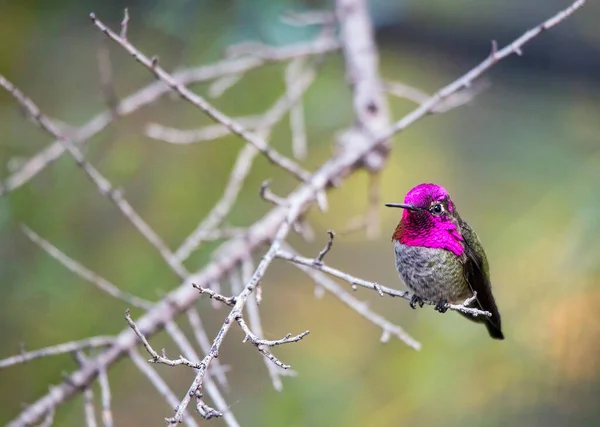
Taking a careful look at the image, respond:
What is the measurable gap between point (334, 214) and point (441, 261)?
2.51m

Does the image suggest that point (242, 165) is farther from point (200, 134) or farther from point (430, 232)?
point (430, 232)

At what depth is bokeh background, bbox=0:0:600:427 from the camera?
11.7 ft

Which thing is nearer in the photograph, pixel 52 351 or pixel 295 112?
pixel 52 351

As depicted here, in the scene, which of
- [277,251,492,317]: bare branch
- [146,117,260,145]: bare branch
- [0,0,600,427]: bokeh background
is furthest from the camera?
[0,0,600,427]: bokeh background

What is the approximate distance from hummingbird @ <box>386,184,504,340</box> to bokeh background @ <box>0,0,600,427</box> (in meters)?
1.67

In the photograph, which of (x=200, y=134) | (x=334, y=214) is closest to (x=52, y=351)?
(x=200, y=134)

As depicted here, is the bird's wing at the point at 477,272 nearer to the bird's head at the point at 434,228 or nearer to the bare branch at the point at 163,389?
the bird's head at the point at 434,228

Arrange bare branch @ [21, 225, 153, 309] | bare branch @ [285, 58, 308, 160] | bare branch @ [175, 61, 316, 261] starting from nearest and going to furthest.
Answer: bare branch @ [21, 225, 153, 309], bare branch @ [175, 61, 316, 261], bare branch @ [285, 58, 308, 160]

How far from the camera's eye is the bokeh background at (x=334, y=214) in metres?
3.55

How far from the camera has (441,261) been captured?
6.37 feet

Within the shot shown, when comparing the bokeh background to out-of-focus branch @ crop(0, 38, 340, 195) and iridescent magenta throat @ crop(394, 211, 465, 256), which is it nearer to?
out-of-focus branch @ crop(0, 38, 340, 195)

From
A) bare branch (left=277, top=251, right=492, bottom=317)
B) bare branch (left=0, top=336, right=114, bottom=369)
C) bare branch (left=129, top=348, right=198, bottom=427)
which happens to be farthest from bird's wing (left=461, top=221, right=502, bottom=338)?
bare branch (left=0, top=336, right=114, bottom=369)

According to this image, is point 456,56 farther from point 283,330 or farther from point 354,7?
point 283,330

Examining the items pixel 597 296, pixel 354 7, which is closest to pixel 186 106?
pixel 354 7
